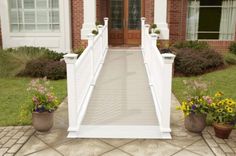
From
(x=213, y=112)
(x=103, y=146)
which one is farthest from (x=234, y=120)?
(x=103, y=146)

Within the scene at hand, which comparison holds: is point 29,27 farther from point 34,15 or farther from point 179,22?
point 179,22

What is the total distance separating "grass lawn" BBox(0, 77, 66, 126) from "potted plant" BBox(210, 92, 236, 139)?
3.40 m

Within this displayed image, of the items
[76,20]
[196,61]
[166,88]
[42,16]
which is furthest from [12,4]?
[166,88]

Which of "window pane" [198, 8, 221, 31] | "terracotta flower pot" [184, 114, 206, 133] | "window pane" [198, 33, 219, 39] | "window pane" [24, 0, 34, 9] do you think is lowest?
"terracotta flower pot" [184, 114, 206, 133]

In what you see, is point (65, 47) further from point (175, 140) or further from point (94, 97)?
point (175, 140)

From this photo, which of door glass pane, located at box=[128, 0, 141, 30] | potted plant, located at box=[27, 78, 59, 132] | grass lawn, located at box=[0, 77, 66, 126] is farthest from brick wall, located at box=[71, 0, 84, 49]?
potted plant, located at box=[27, 78, 59, 132]

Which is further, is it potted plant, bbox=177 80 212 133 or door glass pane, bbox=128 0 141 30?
door glass pane, bbox=128 0 141 30

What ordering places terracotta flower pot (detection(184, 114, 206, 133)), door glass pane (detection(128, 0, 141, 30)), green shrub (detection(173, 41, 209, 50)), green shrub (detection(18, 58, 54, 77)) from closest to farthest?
terracotta flower pot (detection(184, 114, 206, 133)) < green shrub (detection(18, 58, 54, 77)) < green shrub (detection(173, 41, 209, 50)) < door glass pane (detection(128, 0, 141, 30))

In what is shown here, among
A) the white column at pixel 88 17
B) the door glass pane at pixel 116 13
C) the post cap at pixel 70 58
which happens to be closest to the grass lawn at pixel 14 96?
the post cap at pixel 70 58

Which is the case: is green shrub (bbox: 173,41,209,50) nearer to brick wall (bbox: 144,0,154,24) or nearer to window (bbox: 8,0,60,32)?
brick wall (bbox: 144,0,154,24)

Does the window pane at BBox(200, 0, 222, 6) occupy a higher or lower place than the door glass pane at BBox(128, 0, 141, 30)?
higher

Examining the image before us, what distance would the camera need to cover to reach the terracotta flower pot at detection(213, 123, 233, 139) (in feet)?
16.9

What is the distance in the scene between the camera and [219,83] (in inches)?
353

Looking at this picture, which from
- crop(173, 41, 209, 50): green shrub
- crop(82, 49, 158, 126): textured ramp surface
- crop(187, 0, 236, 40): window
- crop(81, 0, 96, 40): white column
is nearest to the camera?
crop(82, 49, 158, 126): textured ramp surface
